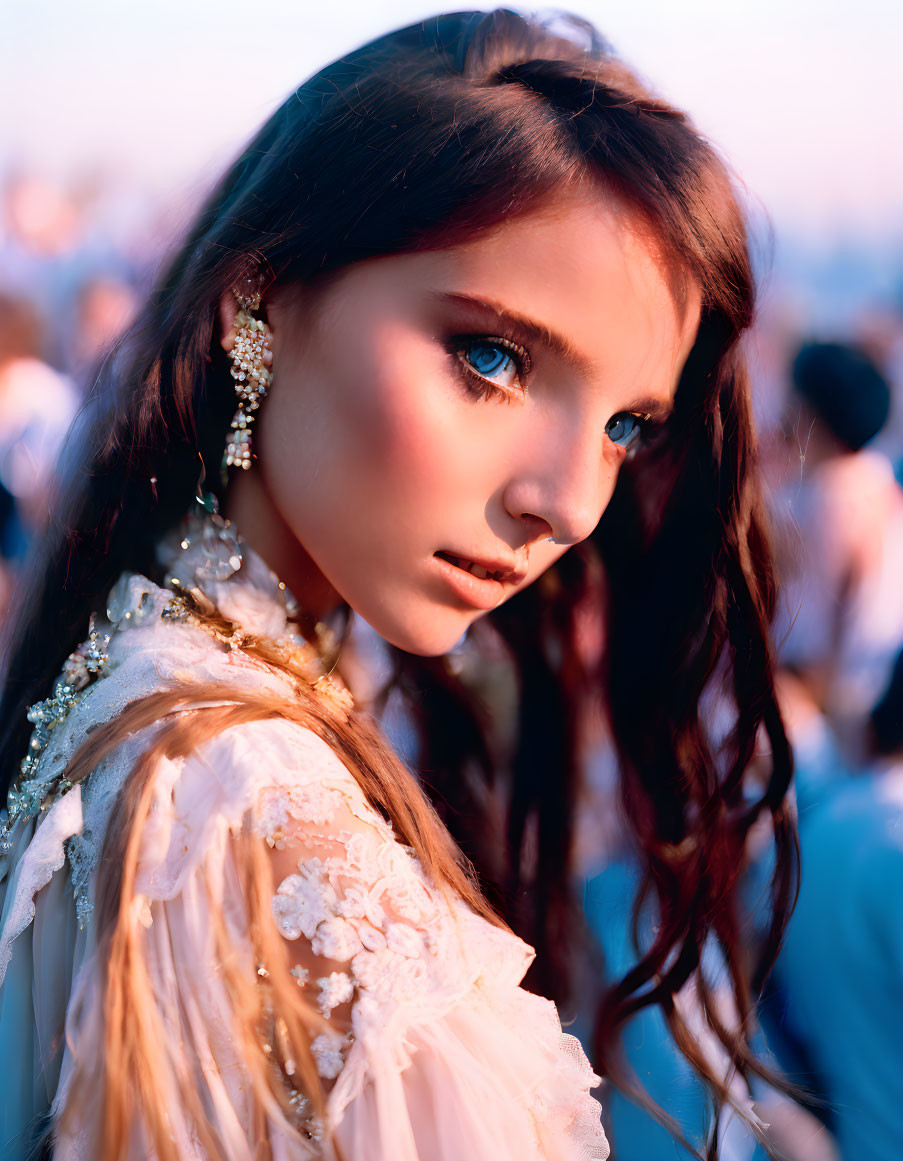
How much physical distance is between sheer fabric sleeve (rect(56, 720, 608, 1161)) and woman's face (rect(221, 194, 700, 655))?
0.26 m

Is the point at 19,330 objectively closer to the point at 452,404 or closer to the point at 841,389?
the point at 452,404

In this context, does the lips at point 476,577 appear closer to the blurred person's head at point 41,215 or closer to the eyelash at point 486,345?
the eyelash at point 486,345

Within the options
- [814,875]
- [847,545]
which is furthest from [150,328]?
[814,875]

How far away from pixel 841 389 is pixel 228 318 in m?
0.93

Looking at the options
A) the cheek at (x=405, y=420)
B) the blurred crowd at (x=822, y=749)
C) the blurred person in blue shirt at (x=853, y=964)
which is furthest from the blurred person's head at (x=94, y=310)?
the blurred person in blue shirt at (x=853, y=964)

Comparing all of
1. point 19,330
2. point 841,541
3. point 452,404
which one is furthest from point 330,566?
point 19,330

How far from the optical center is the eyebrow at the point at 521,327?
89 centimetres

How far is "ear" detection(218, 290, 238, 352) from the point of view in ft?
3.12

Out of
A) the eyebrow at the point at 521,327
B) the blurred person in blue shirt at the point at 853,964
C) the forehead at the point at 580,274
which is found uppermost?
the forehead at the point at 580,274

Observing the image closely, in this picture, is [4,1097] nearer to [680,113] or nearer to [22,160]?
[680,113]

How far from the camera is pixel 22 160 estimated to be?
1531mm

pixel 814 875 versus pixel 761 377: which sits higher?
pixel 761 377

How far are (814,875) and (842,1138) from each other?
35 cm

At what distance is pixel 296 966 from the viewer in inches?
27.7
